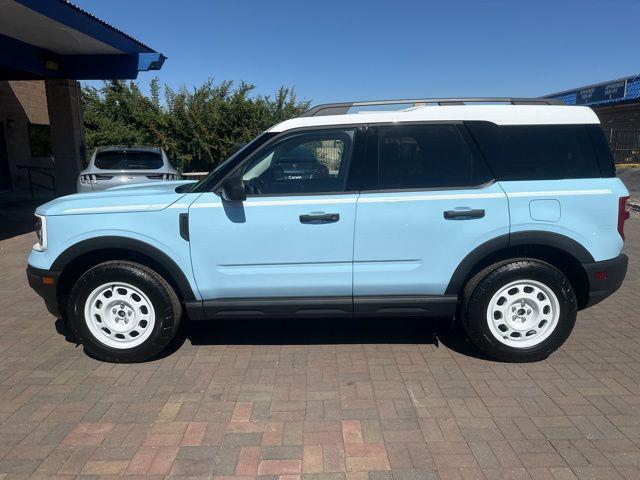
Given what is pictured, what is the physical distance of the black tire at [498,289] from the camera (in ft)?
12.4

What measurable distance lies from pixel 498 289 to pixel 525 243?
0.39m

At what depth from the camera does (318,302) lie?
3.82 m

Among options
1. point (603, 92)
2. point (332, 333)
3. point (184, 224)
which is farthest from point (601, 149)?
point (603, 92)

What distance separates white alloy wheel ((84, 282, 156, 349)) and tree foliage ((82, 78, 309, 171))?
1634cm

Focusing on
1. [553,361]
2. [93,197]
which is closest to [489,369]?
[553,361]

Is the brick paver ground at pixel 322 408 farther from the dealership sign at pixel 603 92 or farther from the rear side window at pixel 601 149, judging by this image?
the dealership sign at pixel 603 92

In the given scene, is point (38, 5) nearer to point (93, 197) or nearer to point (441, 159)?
point (93, 197)

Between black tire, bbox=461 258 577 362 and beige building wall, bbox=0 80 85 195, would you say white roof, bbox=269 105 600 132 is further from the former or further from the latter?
beige building wall, bbox=0 80 85 195

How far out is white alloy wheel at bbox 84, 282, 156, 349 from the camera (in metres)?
3.87

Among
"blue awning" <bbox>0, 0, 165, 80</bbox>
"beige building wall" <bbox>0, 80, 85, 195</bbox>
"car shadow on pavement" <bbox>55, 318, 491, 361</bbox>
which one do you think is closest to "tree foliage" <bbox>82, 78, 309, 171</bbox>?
"beige building wall" <bbox>0, 80, 85, 195</bbox>

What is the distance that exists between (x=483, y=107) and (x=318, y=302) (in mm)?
1965

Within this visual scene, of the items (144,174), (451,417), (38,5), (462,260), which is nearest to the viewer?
(451,417)

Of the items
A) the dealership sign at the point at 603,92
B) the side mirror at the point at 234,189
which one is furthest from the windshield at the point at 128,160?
the dealership sign at the point at 603,92

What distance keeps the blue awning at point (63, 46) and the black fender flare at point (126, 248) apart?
5.86m
